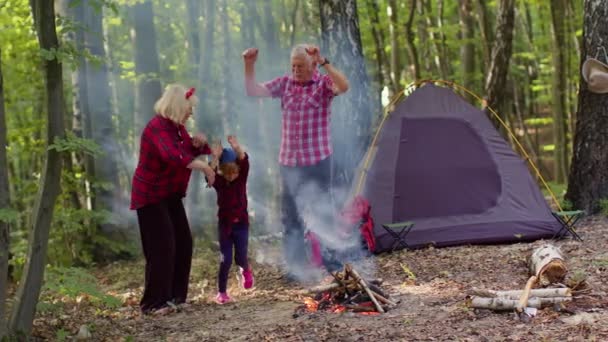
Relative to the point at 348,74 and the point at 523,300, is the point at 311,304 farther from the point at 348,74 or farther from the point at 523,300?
the point at 348,74

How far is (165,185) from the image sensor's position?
5238mm

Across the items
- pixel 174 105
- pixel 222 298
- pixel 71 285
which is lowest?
pixel 222 298

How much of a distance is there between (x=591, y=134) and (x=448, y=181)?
6.07ft

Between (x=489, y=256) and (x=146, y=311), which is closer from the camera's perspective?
(x=146, y=311)

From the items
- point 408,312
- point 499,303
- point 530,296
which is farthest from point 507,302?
point 408,312

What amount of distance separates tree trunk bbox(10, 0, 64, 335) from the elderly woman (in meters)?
0.77

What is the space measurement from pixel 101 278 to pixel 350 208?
3253 mm

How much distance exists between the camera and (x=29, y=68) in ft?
36.5

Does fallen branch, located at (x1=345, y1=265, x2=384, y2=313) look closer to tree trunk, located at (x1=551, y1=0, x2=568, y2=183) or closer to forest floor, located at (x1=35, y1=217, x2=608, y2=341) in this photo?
forest floor, located at (x1=35, y1=217, x2=608, y2=341)

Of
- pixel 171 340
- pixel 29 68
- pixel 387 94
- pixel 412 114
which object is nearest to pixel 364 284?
pixel 171 340

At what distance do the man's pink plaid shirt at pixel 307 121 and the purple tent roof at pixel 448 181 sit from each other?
1420mm

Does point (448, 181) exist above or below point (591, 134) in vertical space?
below

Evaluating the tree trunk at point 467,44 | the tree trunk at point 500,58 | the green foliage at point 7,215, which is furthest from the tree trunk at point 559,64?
the green foliage at point 7,215

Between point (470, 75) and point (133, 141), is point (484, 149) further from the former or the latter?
point (133, 141)
